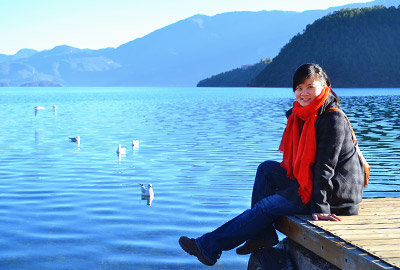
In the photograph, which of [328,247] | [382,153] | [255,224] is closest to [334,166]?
[328,247]

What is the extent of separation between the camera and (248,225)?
6637 mm

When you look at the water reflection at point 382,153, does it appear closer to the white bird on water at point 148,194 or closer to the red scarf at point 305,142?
the white bird on water at point 148,194

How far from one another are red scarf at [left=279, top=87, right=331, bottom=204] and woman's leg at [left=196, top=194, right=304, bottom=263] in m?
0.27

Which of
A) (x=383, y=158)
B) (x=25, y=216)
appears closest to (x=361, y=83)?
(x=383, y=158)

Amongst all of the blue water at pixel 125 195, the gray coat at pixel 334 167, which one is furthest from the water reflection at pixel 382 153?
the gray coat at pixel 334 167

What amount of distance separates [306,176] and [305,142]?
36 cm

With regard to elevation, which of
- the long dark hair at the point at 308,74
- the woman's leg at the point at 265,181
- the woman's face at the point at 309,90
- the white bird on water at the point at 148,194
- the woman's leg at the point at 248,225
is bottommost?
the white bird on water at the point at 148,194

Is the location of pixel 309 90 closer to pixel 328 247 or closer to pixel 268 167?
pixel 268 167

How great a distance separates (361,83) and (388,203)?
182739 mm

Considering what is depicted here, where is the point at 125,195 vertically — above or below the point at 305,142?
below

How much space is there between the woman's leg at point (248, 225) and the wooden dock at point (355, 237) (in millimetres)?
161

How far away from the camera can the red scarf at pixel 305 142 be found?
20.4ft

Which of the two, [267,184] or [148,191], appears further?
[148,191]

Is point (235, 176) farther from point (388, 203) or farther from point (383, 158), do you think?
point (388, 203)
